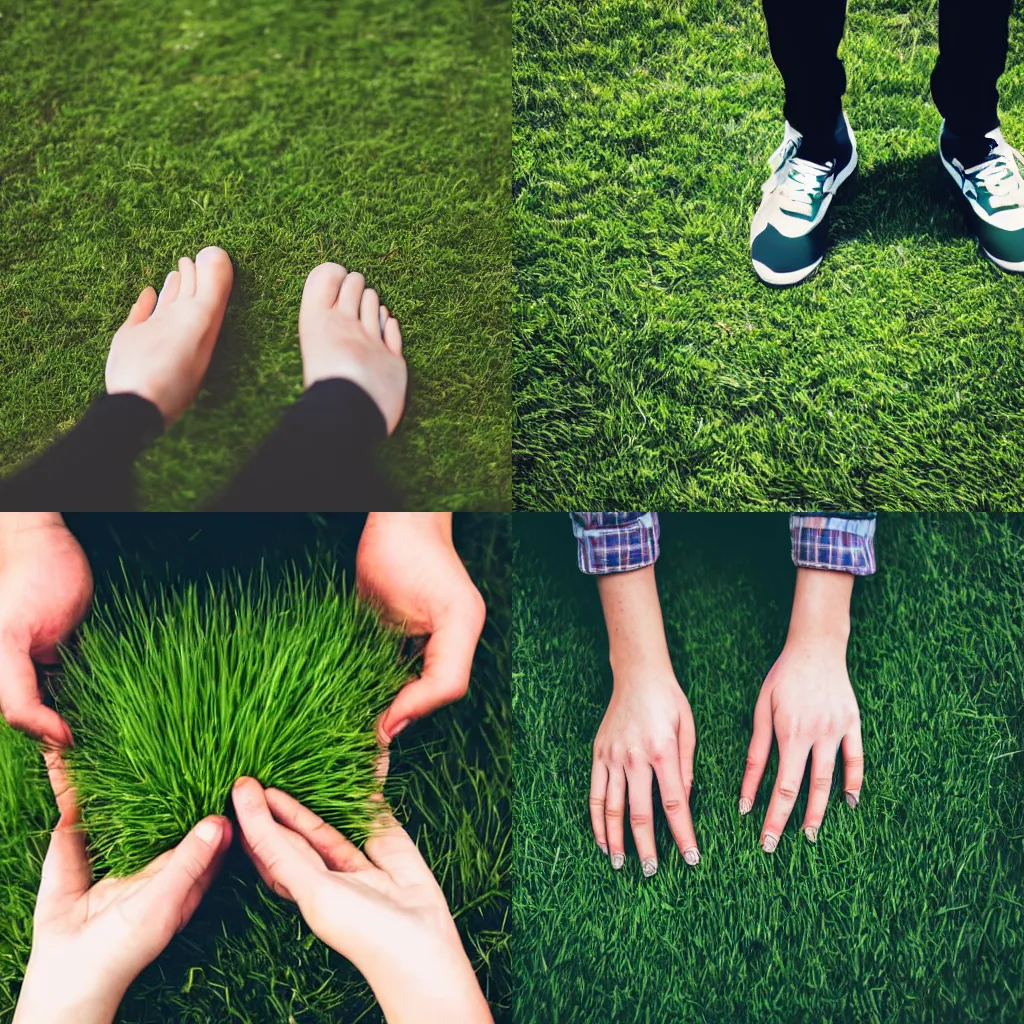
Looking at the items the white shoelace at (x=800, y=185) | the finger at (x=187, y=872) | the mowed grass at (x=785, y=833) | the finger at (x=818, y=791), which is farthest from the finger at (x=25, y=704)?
the white shoelace at (x=800, y=185)

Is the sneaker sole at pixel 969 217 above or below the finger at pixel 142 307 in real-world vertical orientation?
above

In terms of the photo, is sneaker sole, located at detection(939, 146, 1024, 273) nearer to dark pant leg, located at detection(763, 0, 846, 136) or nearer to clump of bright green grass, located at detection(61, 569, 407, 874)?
dark pant leg, located at detection(763, 0, 846, 136)

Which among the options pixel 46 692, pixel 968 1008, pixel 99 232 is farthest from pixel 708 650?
pixel 99 232

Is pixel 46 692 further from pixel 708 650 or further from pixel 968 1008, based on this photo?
pixel 968 1008

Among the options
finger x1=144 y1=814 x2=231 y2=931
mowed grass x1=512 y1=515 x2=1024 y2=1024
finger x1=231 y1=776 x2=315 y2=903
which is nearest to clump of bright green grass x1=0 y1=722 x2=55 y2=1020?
finger x1=144 y1=814 x2=231 y2=931

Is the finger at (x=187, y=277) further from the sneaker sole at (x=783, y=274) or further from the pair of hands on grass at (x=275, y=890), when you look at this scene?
the sneaker sole at (x=783, y=274)

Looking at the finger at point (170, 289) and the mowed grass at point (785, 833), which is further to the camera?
the finger at point (170, 289)

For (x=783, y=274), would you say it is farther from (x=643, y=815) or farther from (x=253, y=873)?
(x=253, y=873)
